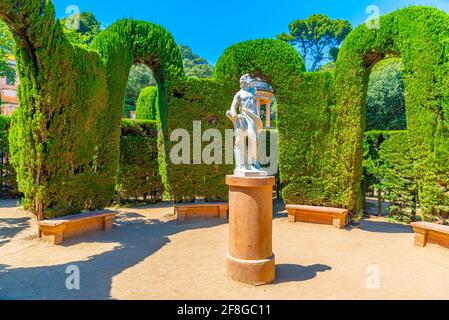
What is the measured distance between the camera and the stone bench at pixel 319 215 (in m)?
8.15

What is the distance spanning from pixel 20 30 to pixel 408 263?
916 centimetres

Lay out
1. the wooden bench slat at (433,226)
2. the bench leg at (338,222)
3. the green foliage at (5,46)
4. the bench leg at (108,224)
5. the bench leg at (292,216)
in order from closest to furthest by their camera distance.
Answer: the wooden bench slat at (433,226), the bench leg at (108,224), the bench leg at (338,222), the bench leg at (292,216), the green foliage at (5,46)

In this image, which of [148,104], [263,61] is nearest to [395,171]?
[263,61]

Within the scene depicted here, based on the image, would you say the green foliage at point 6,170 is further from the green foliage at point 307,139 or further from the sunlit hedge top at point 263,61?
the green foliage at point 307,139

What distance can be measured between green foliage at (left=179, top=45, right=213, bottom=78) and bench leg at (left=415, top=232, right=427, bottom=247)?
1801cm

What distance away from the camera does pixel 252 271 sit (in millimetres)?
4406

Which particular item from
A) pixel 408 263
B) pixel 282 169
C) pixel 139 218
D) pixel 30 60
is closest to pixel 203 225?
pixel 139 218

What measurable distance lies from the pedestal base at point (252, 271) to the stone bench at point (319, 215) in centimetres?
434

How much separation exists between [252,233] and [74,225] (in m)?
4.60

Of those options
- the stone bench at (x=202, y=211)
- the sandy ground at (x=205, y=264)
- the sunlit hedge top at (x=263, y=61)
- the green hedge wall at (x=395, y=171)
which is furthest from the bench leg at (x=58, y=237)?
the green hedge wall at (x=395, y=171)

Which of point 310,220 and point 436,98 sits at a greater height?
point 436,98

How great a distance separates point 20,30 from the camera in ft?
20.1

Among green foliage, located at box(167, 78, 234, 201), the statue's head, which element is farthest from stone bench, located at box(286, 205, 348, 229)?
the statue's head

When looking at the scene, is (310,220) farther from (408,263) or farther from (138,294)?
(138,294)
